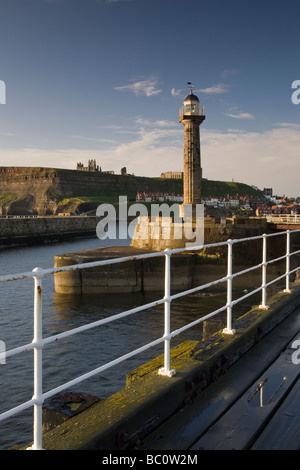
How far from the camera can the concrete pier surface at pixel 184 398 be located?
2.43m

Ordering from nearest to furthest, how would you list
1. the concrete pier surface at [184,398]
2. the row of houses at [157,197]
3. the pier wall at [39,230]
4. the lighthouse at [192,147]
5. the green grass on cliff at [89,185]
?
1. the concrete pier surface at [184,398]
2. the lighthouse at [192,147]
3. the pier wall at [39,230]
4. the row of houses at [157,197]
5. the green grass on cliff at [89,185]

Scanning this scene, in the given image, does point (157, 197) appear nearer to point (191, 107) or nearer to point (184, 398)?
point (191, 107)

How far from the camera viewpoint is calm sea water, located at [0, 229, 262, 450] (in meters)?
9.26

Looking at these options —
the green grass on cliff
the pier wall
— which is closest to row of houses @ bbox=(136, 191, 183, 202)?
the green grass on cliff

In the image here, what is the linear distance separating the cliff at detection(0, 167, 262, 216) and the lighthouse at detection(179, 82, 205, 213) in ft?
334

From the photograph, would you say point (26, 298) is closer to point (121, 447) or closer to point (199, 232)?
point (199, 232)

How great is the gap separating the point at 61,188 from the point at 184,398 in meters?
161

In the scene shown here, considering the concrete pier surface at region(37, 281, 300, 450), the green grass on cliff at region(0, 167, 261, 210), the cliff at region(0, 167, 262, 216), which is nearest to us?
the concrete pier surface at region(37, 281, 300, 450)

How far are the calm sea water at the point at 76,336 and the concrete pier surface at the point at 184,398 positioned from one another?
5.04 m

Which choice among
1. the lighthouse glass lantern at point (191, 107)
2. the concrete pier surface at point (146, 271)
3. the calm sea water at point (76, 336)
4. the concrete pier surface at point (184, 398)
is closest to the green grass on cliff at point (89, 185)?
the lighthouse glass lantern at point (191, 107)

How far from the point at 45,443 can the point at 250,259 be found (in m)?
23.3

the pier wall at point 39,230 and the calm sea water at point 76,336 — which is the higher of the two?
the pier wall at point 39,230

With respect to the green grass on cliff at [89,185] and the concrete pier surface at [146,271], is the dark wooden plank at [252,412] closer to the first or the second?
the concrete pier surface at [146,271]

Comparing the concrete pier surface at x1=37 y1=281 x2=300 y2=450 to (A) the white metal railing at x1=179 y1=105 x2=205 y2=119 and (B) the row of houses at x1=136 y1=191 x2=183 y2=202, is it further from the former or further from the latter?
(B) the row of houses at x1=136 y1=191 x2=183 y2=202
